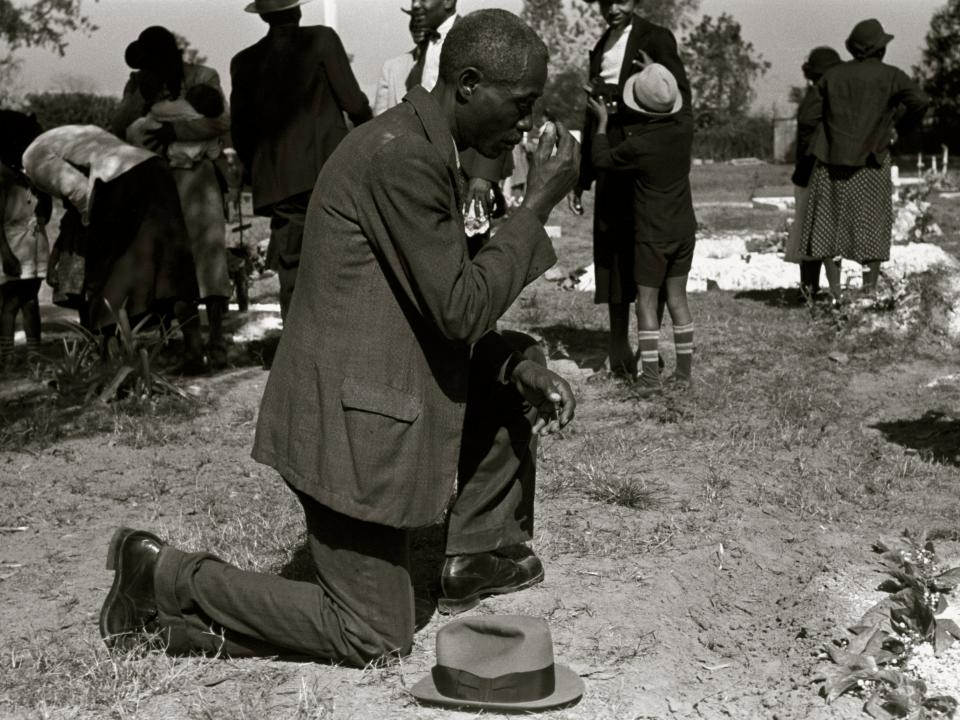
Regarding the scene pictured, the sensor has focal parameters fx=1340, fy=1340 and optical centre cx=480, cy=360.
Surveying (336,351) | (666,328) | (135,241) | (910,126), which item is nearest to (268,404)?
(336,351)

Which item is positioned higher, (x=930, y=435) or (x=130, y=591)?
(x=130, y=591)

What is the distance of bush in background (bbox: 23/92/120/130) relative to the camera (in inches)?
1058

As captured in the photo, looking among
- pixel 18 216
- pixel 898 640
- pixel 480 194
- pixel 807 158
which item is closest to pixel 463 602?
pixel 898 640

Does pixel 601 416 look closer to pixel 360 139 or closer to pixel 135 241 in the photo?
pixel 135 241

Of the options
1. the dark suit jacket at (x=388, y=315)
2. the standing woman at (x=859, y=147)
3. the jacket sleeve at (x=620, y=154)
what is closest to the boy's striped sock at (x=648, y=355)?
the jacket sleeve at (x=620, y=154)

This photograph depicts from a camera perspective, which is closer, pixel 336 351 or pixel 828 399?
pixel 336 351

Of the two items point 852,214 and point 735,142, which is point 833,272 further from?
point 735,142

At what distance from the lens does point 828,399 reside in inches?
259

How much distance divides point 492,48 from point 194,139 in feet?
14.4

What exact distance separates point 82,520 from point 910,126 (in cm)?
589

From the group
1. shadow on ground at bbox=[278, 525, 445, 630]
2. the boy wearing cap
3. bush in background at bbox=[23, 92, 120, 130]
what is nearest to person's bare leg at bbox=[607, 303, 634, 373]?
the boy wearing cap

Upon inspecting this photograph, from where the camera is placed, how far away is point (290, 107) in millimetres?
6957

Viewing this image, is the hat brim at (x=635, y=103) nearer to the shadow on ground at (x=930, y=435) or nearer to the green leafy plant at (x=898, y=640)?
the shadow on ground at (x=930, y=435)

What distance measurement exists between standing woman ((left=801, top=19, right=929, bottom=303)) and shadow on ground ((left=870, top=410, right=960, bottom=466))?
223 cm
